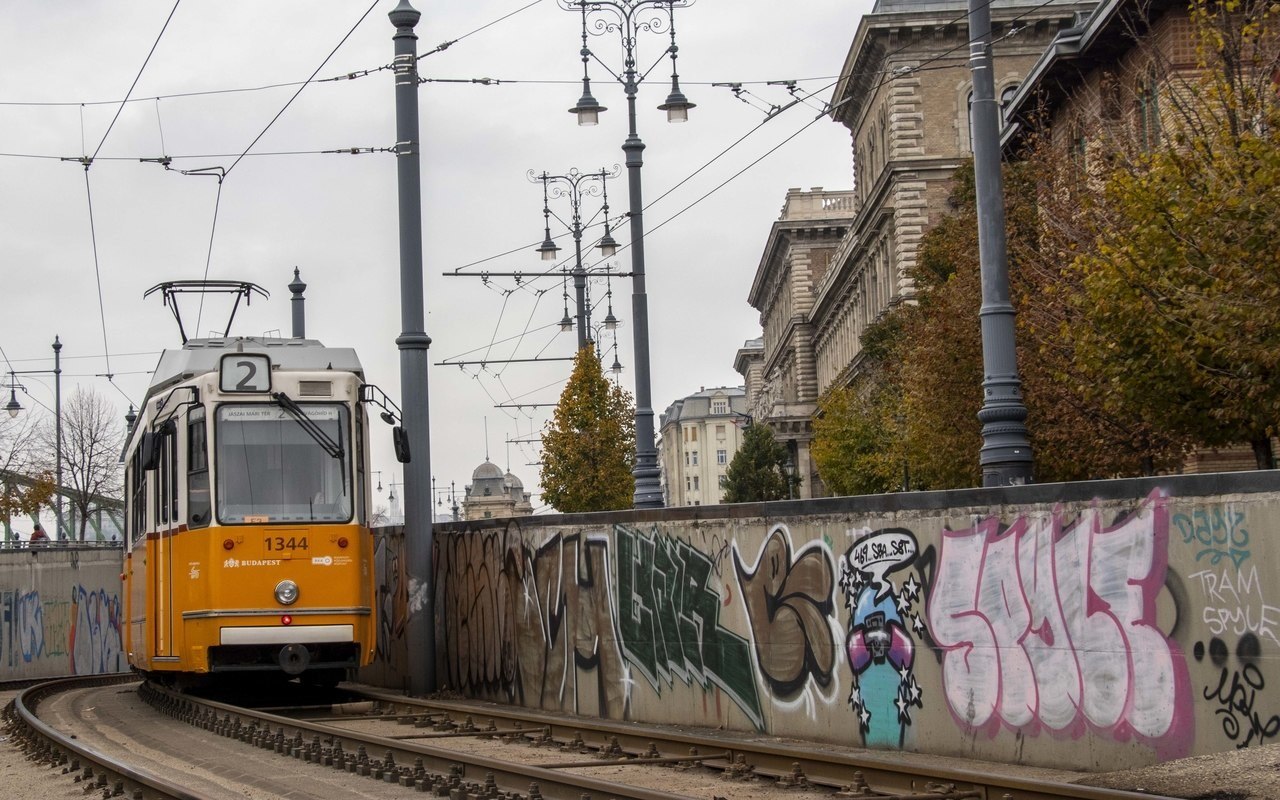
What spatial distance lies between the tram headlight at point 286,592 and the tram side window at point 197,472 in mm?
960

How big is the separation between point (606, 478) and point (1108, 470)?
58.3ft

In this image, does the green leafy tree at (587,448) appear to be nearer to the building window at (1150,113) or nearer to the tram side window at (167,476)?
the building window at (1150,113)

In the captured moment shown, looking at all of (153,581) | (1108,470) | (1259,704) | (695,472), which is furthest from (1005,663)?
(695,472)

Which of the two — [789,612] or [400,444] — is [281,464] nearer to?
[400,444]

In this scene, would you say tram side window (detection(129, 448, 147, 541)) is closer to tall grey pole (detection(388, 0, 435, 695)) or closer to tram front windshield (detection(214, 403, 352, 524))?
tram front windshield (detection(214, 403, 352, 524))

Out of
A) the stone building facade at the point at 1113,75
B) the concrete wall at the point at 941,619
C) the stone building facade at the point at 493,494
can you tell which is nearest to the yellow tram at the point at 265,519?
the concrete wall at the point at 941,619

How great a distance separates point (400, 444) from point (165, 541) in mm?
2832

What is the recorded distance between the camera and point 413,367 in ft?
66.5

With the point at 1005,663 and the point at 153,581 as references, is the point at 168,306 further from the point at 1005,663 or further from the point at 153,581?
the point at 1005,663

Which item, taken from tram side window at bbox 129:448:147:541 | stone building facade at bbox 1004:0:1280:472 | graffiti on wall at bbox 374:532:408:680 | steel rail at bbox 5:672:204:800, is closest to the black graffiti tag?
steel rail at bbox 5:672:204:800

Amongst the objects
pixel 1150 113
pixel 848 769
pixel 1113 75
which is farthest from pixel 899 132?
pixel 848 769

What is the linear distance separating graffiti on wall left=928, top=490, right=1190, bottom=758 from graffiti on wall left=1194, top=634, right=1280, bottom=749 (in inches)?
9.9

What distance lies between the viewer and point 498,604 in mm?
19250

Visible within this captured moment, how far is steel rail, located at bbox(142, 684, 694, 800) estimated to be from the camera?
31.0ft
